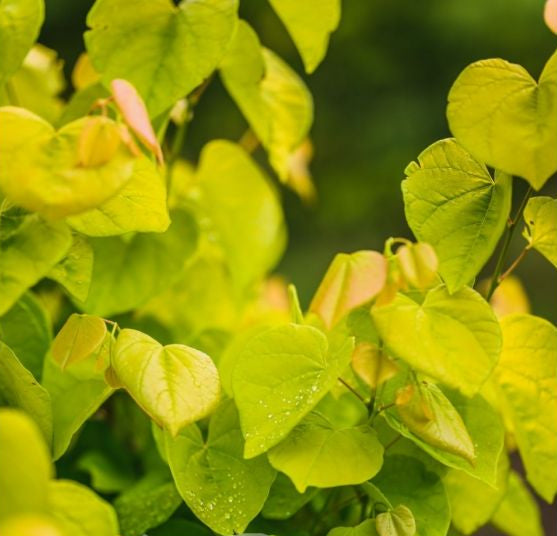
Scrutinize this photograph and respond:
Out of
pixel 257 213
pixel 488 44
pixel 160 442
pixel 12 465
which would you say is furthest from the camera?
pixel 488 44

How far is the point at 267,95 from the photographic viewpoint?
2.31ft

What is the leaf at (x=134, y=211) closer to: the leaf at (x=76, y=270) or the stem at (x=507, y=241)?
the leaf at (x=76, y=270)

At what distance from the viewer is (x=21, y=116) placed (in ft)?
1.37

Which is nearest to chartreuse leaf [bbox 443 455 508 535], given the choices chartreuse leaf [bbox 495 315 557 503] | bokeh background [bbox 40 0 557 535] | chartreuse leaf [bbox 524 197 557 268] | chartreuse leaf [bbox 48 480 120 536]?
chartreuse leaf [bbox 495 315 557 503]

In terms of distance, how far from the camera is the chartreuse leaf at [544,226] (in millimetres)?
476

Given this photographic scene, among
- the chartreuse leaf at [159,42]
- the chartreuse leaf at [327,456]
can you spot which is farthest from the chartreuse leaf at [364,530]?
the chartreuse leaf at [159,42]

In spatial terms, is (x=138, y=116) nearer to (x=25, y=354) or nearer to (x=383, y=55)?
(x=25, y=354)

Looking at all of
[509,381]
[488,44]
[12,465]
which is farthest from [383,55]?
[12,465]

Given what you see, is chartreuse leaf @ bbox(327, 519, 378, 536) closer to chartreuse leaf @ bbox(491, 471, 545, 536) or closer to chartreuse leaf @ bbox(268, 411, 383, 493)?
chartreuse leaf @ bbox(268, 411, 383, 493)

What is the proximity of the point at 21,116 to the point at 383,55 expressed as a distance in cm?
335

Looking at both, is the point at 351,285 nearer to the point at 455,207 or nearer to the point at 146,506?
the point at 455,207

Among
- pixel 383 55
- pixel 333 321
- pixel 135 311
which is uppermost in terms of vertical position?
pixel 333 321

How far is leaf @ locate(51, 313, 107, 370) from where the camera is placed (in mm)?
441

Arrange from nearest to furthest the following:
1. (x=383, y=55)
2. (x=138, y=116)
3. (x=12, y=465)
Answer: (x=12, y=465) < (x=138, y=116) < (x=383, y=55)
